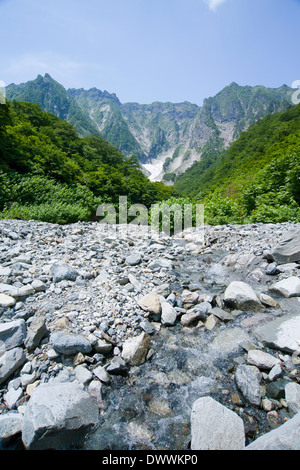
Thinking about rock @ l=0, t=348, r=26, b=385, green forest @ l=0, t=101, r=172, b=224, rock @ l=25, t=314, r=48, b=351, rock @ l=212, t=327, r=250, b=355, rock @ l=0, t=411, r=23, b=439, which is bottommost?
rock @ l=212, t=327, r=250, b=355

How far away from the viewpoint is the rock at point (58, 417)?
1819 millimetres

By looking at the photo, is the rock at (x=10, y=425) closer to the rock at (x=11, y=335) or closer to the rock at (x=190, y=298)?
the rock at (x=11, y=335)

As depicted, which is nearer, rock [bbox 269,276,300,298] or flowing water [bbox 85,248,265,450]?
flowing water [bbox 85,248,265,450]

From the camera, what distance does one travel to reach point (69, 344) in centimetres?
273

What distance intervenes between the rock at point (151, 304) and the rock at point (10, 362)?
6.59 ft

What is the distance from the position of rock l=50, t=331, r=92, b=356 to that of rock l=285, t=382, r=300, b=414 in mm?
2445

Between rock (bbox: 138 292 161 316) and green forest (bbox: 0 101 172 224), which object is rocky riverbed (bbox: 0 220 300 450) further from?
green forest (bbox: 0 101 172 224)

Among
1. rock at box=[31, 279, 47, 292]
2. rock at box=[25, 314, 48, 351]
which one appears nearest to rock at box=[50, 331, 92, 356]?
rock at box=[25, 314, 48, 351]

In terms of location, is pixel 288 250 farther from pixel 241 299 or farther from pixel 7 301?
pixel 7 301

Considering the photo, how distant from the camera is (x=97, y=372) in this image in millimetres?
2613

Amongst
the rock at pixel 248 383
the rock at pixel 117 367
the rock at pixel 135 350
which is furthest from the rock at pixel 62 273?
the rock at pixel 248 383

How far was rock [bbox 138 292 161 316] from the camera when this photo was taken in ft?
12.7
